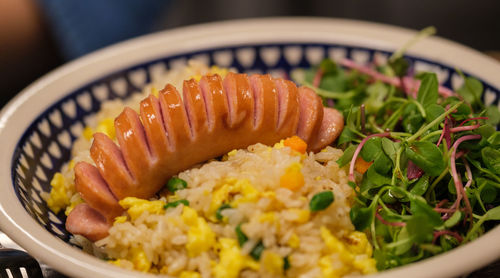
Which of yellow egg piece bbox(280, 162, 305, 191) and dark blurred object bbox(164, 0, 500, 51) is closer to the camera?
yellow egg piece bbox(280, 162, 305, 191)

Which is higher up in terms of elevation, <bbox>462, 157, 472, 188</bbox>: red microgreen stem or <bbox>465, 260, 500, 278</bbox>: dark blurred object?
<bbox>462, 157, 472, 188</bbox>: red microgreen stem

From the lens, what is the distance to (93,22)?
16.3 feet

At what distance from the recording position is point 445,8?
609cm

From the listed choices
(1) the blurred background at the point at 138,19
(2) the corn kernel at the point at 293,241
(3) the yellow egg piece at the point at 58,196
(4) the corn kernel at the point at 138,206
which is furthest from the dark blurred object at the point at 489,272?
(1) the blurred background at the point at 138,19

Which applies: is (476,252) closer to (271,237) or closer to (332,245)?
(332,245)

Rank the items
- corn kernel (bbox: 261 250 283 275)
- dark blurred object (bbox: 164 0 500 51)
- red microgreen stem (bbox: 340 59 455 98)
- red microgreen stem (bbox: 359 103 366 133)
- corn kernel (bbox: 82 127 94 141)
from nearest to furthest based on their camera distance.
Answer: corn kernel (bbox: 261 250 283 275)
red microgreen stem (bbox: 359 103 366 133)
corn kernel (bbox: 82 127 94 141)
red microgreen stem (bbox: 340 59 455 98)
dark blurred object (bbox: 164 0 500 51)

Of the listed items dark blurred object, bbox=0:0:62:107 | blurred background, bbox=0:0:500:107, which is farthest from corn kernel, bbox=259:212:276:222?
dark blurred object, bbox=0:0:62:107

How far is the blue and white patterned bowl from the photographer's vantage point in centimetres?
147

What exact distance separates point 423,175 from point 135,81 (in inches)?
66.3

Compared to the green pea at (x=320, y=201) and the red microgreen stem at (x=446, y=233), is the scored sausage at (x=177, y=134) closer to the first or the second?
the green pea at (x=320, y=201)

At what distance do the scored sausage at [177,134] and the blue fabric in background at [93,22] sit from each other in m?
3.40

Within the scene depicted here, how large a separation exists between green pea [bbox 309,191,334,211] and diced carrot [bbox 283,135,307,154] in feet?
0.94

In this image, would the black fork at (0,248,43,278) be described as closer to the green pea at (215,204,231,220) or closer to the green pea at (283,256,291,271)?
the green pea at (215,204,231,220)

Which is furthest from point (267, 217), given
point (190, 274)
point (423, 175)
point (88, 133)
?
point (88, 133)
